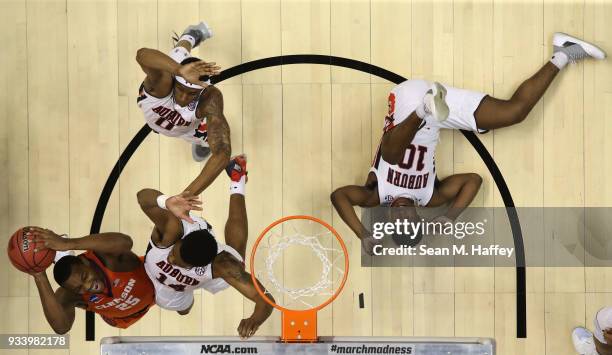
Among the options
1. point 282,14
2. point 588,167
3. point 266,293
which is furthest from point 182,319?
point 588,167

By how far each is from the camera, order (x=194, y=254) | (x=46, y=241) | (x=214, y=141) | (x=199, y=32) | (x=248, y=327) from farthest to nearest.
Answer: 1. (x=199, y=32)
2. (x=214, y=141)
3. (x=248, y=327)
4. (x=194, y=254)
5. (x=46, y=241)

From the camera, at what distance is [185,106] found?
4328 millimetres

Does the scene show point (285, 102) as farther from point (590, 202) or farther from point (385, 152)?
point (590, 202)

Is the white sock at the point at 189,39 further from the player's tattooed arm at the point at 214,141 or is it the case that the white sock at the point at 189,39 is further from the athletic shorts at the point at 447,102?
the athletic shorts at the point at 447,102

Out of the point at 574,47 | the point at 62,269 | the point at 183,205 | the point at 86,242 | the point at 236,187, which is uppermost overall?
the point at 574,47

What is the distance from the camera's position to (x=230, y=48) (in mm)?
4797

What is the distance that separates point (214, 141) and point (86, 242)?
0.94 meters

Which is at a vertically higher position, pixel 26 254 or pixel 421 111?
pixel 421 111

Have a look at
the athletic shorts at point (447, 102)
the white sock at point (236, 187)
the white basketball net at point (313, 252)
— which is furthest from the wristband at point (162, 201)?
the athletic shorts at point (447, 102)

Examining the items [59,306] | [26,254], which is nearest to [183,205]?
[26,254]

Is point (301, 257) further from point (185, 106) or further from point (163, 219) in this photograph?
point (185, 106)

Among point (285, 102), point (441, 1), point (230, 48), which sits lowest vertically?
point (285, 102)

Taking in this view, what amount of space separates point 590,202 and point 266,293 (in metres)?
2.29

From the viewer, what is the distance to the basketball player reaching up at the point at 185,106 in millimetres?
4129
